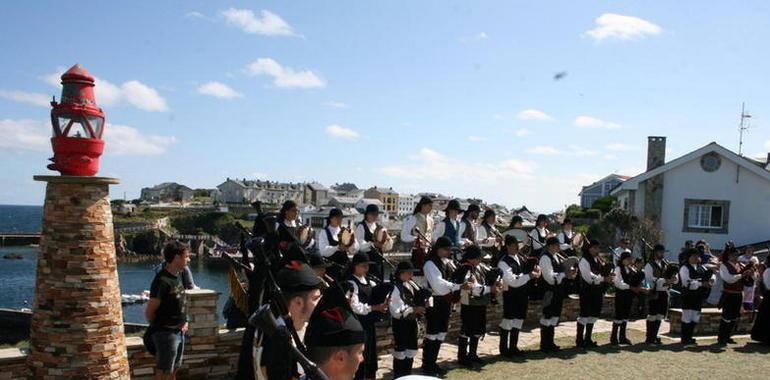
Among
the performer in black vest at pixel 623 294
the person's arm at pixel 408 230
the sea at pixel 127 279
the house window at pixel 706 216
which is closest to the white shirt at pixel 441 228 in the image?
the person's arm at pixel 408 230

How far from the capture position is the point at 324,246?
916 centimetres

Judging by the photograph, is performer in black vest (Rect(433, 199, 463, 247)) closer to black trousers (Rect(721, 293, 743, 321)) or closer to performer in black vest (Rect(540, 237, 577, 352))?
performer in black vest (Rect(540, 237, 577, 352))

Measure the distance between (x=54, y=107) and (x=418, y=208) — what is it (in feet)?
19.6

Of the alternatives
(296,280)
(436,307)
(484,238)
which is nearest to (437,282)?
(436,307)

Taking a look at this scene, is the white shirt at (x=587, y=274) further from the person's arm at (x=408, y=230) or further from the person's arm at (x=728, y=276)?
the person's arm at (x=408, y=230)

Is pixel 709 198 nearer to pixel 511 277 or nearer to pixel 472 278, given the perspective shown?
pixel 511 277

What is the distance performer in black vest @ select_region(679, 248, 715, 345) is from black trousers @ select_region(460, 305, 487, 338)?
15.6 feet

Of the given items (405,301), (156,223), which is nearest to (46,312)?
(405,301)

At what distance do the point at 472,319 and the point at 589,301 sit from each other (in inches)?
114

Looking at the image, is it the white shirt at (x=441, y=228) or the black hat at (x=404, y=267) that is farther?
the white shirt at (x=441, y=228)

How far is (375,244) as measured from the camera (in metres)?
9.55

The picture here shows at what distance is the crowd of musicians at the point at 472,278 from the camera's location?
797 centimetres

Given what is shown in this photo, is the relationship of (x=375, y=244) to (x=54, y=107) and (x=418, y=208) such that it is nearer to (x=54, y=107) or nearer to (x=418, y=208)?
(x=418, y=208)

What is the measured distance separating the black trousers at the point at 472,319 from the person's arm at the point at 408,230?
165cm
